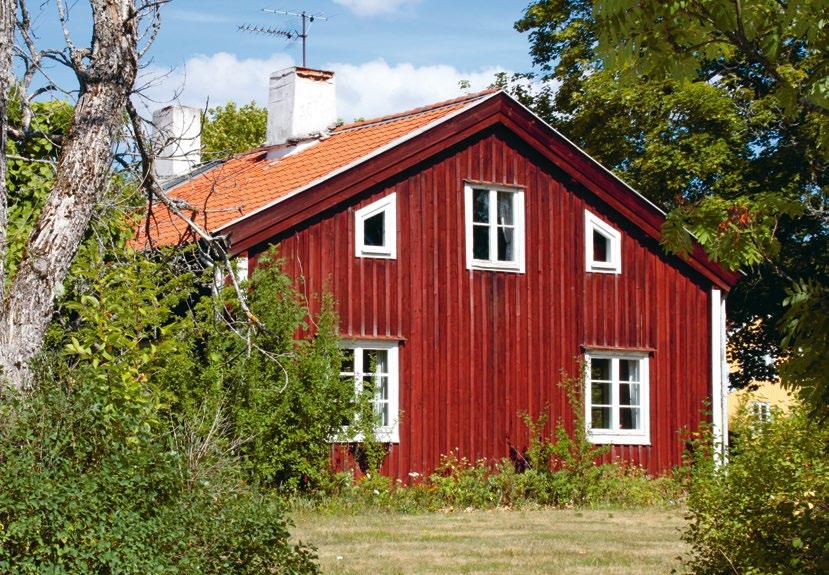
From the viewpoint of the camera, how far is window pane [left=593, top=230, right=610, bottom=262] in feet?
75.7

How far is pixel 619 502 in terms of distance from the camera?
20.4m

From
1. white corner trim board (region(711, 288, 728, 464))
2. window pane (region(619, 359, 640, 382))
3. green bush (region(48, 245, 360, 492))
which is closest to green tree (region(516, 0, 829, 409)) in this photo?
white corner trim board (region(711, 288, 728, 464))

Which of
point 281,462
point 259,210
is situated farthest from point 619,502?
point 259,210

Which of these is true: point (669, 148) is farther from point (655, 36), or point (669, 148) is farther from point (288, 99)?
point (655, 36)

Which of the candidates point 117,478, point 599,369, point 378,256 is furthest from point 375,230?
point 117,478

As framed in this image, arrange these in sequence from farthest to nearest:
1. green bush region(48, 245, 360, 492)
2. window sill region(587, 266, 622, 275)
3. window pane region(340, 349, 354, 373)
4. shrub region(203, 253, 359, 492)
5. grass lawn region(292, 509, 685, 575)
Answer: window sill region(587, 266, 622, 275) < window pane region(340, 349, 354, 373) < shrub region(203, 253, 359, 492) < green bush region(48, 245, 360, 492) < grass lawn region(292, 509, 685, 575)

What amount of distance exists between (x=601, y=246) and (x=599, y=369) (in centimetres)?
208

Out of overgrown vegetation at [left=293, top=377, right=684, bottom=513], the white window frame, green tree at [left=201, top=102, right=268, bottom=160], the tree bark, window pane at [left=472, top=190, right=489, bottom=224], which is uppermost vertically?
green tree at [left=201, top=102, right=268, bottom=160]

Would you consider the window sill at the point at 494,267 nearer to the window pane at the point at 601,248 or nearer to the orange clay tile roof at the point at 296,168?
the window pane at the point at 601,248

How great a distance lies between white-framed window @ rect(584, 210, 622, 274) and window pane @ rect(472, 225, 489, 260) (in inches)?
73.7

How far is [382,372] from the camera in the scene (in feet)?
67.7

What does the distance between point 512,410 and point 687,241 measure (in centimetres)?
1384

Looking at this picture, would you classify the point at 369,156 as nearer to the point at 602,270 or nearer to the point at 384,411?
the point at 384,411

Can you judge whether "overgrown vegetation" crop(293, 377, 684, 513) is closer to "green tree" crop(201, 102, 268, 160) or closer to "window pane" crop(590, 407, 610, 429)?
"window pane" crop(590, 407, 610, 429)
